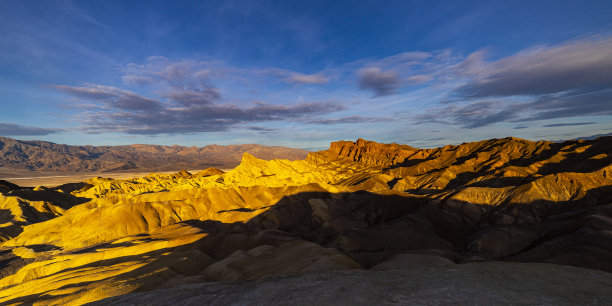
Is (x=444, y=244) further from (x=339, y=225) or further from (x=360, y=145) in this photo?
(x=360, y=145)

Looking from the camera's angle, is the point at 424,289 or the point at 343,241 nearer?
the point at 424,289

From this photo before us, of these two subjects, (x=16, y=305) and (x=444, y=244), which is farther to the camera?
(x=444, y=244)

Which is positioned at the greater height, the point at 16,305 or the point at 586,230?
the point at 586,230

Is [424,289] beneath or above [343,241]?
above

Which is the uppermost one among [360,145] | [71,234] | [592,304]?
[360,145]

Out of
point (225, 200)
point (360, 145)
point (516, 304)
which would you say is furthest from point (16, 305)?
point (360, 145)

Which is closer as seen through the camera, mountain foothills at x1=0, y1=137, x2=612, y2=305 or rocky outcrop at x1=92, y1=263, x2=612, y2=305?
rocky outcrop at x1=92, y1=263, x2=612, y2=305

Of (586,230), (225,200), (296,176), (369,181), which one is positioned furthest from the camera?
(296,176)

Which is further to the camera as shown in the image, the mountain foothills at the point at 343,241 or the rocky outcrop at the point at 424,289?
the mountain foothills at the point at 343,241
